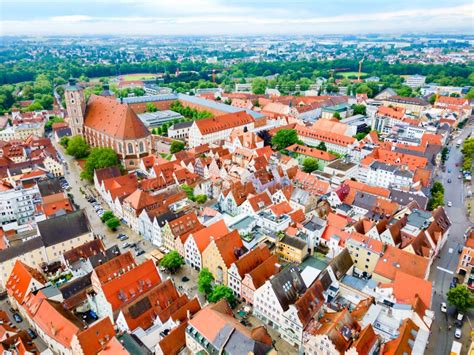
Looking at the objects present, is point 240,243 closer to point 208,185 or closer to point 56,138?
point 208,185

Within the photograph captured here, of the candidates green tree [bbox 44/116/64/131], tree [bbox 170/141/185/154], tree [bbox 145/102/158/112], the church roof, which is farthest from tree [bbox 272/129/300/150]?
green tree [bbox 44/116/64/131]

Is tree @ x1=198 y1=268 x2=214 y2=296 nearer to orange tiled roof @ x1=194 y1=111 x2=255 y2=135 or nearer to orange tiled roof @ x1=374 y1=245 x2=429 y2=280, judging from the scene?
orange tiled roof @ x1=374 y1=245 x2=429 y2=280

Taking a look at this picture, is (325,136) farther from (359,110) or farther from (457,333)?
(457,333)

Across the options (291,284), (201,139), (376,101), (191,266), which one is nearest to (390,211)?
(291,284)

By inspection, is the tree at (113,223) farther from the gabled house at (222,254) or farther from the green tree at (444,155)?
the green tree at (444,155)

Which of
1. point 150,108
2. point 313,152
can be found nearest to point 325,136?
point 313,152

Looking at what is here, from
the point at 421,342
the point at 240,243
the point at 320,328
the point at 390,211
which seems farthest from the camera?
the point at 390,211
